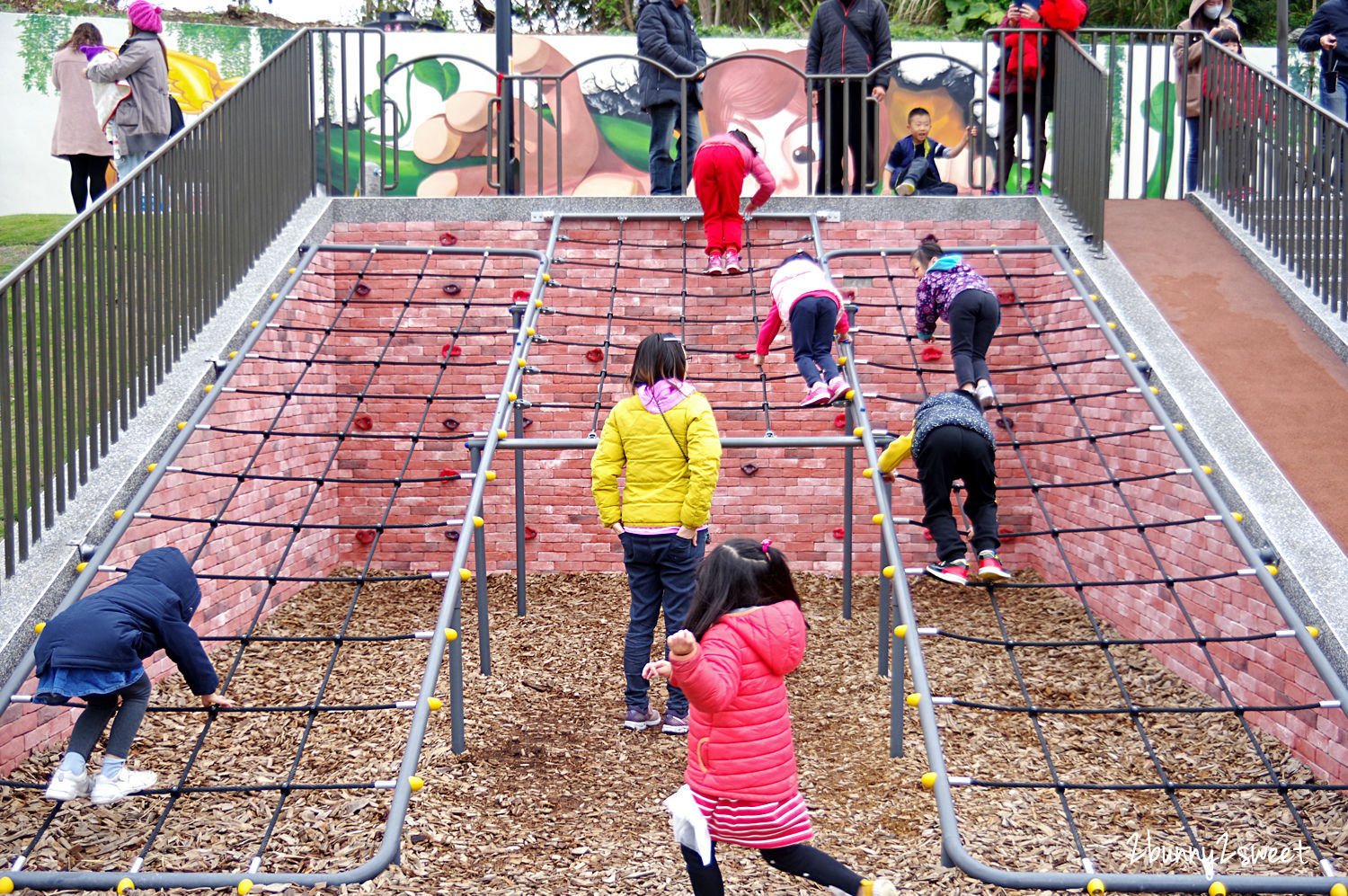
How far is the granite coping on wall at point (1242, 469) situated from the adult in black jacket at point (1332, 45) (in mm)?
2835

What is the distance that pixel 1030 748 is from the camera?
16.3 feet

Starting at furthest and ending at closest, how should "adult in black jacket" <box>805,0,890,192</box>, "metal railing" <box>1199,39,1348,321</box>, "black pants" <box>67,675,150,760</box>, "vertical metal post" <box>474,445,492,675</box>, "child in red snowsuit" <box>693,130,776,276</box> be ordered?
"adult in black jacket" <box>805,0,890,192</box>
"child in red snowsuit" <box>693,130,776,276</box>
"metal railing" <box>1199,39,1348,321</box>
"vertical metal post" <box>474,445,492,675</box>
"black pants" <box>67,675,150,760</box>

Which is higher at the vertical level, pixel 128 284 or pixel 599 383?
pixel 128 284

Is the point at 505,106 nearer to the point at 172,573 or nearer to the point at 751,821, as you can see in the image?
the point at 172,573

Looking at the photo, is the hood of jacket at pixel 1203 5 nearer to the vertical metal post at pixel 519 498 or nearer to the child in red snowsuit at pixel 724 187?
the child in red snowsuit at pixel 724 187

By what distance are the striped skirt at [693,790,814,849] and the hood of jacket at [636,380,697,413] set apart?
1.87m

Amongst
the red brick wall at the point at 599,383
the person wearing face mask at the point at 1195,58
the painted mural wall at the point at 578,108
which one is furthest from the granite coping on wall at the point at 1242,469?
the painted mural wall at the point at 578,108

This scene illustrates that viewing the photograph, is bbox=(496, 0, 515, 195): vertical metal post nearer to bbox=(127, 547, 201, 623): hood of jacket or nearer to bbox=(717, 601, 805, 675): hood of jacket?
bbox=(127, 547, 201, 623): hood of jacket

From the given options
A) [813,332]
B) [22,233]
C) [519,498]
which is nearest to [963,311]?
[813,332]

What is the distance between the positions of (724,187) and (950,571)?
3.39m

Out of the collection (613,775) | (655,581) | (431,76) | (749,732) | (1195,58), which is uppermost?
(431,76)

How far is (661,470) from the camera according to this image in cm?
454

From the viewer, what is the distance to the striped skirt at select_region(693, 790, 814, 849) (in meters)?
2.98

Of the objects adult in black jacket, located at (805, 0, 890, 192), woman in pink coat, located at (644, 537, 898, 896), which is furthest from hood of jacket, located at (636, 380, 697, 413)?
adult in black jacket, located at (805, 0, 890, 192)
